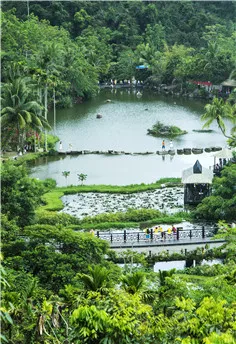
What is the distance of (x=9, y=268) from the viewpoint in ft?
78.3

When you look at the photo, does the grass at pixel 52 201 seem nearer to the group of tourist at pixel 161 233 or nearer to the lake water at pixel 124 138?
the lake water at pixel 124 138

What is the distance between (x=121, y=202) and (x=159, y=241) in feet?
27.7

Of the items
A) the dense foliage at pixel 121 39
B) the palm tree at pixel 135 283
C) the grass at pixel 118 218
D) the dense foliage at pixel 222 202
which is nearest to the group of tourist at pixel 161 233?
the grass at pixel 118 218

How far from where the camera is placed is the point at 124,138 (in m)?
58.8

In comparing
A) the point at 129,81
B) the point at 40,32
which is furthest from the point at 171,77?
the point at 40,32

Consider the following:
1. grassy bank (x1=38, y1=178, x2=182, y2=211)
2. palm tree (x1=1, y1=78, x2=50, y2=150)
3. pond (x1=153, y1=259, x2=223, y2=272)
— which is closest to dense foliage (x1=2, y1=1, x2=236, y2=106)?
palm tree (x1=1, y1=78, x2=50, y2=150)

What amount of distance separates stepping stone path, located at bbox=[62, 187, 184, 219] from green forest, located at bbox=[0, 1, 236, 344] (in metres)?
0.64

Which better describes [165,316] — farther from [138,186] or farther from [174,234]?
[138,186]

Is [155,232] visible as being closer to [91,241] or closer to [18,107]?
[91,241]

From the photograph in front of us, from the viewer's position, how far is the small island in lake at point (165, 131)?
2357 inches

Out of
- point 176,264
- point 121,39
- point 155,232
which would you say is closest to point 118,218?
point 155,232

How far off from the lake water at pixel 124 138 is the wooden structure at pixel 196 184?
5.47 m

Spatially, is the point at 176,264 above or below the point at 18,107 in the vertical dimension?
below

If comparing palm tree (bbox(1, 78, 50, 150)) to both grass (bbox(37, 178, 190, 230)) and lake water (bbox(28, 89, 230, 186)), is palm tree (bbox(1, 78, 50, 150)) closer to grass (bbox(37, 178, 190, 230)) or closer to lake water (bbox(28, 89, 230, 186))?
lake water (bbox(28, 89, 230, 186))
